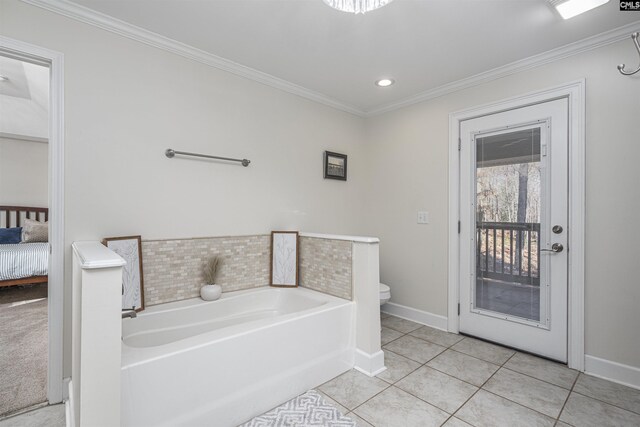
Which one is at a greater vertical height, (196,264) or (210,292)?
(196,264)

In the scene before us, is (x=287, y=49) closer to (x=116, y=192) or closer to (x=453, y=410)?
(x=116, y=192)

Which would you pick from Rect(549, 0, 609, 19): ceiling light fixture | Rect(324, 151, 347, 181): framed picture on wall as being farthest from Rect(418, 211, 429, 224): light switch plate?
Rect(549, 0, 609, 19): ceiling light fixture

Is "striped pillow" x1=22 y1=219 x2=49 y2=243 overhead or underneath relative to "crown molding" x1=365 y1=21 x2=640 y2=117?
underneath

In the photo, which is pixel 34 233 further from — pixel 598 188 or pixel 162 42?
pixel 598 188

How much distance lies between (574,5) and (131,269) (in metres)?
3.11

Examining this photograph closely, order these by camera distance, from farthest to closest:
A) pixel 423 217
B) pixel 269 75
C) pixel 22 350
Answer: pixel 423 217 → pixel 269 75 → pixel 22 350

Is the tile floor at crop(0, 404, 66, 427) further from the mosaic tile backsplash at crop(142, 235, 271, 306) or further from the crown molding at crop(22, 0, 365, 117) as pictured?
the crown molding at crop(22, 0, 365, 117)

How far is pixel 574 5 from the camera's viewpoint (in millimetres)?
1738

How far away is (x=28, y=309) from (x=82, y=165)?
8.67 ft

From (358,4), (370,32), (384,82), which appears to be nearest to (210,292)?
(358,4)

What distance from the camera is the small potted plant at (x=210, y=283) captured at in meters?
2.29

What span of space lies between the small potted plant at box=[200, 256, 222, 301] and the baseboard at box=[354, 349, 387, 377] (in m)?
1.13

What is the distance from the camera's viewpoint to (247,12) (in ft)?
6.15

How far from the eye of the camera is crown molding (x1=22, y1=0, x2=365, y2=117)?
Answer: 5.94ft
